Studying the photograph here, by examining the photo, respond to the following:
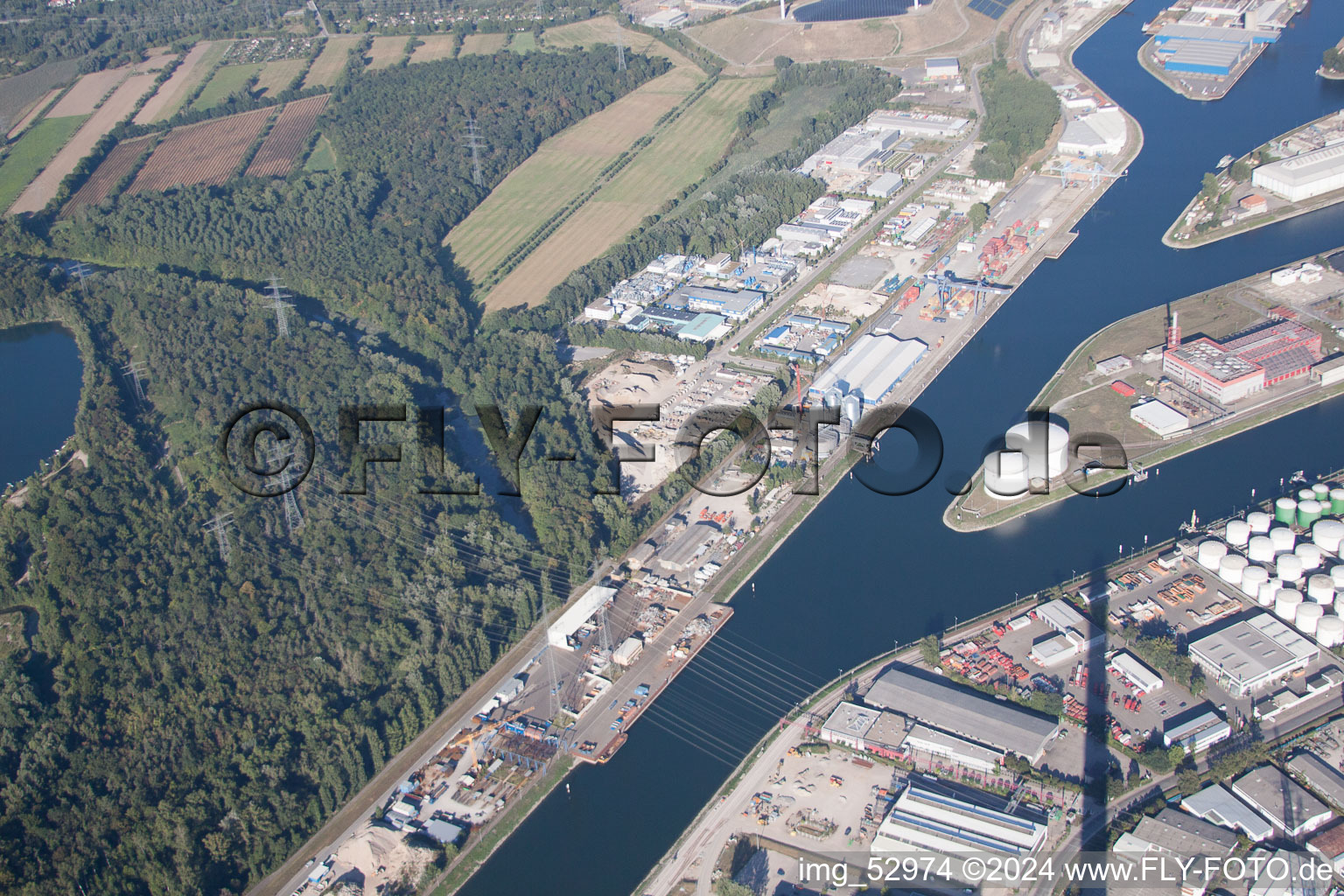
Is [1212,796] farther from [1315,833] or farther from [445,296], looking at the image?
[445,296]

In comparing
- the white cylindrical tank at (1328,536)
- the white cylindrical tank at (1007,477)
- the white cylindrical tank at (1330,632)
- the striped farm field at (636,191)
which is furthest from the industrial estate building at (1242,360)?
the striped farm field at (636,191)

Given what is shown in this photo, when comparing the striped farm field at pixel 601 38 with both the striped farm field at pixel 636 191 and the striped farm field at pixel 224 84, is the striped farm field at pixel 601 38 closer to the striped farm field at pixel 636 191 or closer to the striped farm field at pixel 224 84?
the striped farm field at pixel 636 191

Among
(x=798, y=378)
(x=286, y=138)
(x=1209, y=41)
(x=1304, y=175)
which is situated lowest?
(x=1304, y=175)

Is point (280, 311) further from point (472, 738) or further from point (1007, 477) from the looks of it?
point (1007, 477)

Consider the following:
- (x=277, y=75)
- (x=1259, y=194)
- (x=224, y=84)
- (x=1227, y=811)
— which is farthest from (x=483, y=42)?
(x=1227, y=811)

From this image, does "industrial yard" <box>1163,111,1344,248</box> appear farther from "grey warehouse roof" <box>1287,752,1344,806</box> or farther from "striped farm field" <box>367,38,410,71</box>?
"striped farm field" <box>367,38,410,71</box>

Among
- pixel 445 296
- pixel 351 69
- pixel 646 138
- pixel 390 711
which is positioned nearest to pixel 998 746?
pixel 390 711
